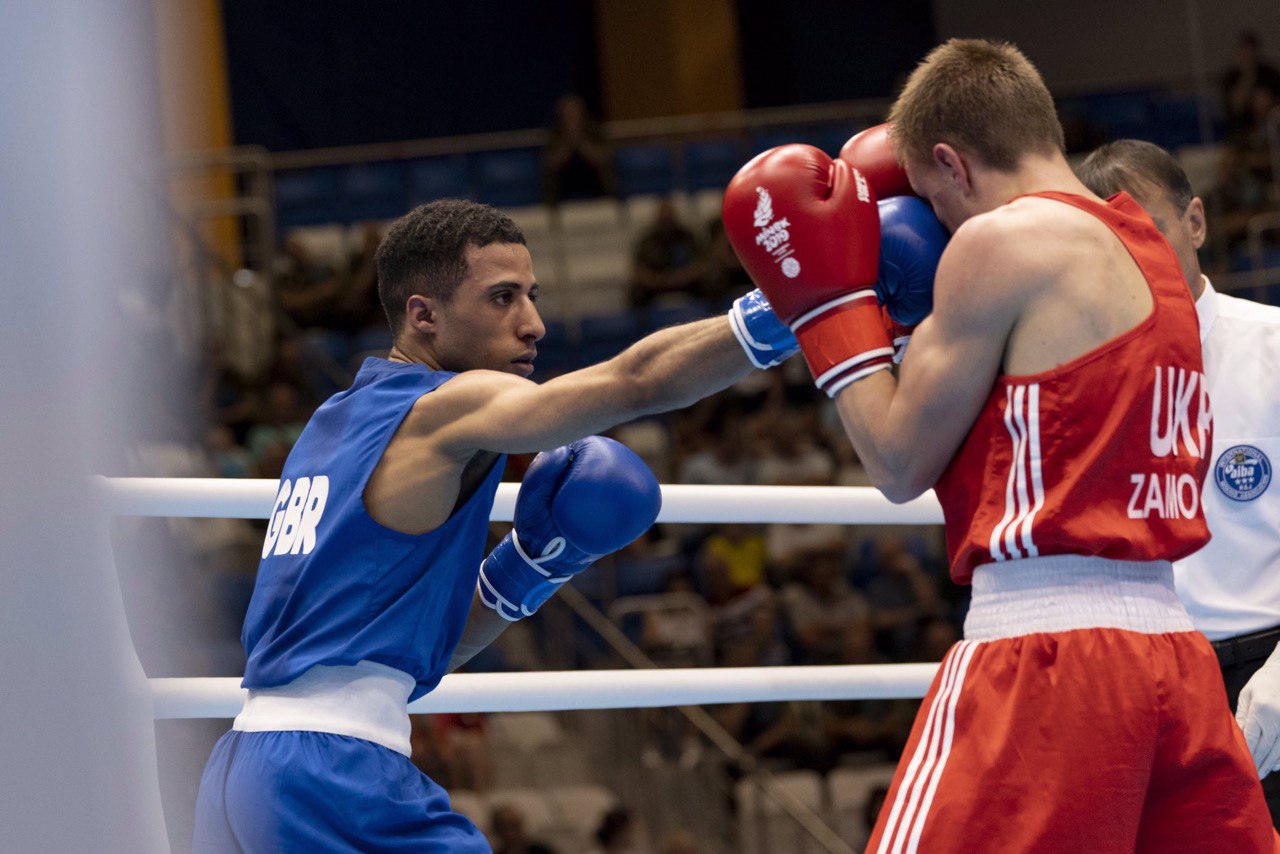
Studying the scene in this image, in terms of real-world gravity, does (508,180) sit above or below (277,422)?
above

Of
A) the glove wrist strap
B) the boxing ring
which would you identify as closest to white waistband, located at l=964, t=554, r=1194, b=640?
the glove wrist strap

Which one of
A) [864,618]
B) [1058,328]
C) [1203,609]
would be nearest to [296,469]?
[1058,328]

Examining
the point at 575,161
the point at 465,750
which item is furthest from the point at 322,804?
the point at 575,161

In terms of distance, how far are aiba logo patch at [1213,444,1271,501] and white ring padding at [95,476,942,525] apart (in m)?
0.48

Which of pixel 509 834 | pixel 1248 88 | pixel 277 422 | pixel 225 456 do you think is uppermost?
pixel 1248 88

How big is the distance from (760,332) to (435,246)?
55cm

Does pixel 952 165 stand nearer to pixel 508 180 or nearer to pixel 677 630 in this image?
pixel 677 630

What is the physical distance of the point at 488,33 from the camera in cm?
1129

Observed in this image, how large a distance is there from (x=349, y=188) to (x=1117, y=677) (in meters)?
8.69

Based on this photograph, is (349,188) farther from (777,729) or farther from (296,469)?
(296,469)

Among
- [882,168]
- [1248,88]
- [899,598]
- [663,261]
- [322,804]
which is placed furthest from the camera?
[1248,88]

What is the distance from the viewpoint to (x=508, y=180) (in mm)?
9594

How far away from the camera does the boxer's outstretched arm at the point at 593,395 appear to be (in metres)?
1.92

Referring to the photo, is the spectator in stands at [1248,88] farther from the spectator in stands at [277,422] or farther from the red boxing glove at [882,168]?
the red boxing glove at [882,168]
